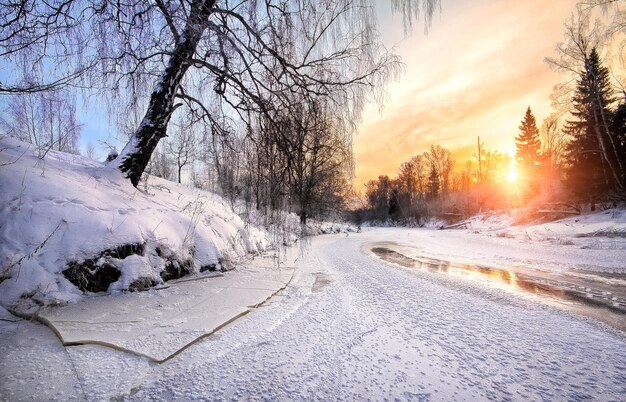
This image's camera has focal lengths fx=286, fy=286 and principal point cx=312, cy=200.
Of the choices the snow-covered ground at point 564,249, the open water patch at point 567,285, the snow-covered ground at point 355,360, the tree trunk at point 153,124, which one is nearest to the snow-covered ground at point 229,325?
the snow-covered ground at point 355,360

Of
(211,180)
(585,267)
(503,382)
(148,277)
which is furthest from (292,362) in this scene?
(585,267)

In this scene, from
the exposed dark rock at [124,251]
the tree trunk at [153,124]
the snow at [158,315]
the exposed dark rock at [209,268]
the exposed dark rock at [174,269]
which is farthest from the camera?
the tree trunk at [153,124]

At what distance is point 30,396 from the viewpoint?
1563 mm

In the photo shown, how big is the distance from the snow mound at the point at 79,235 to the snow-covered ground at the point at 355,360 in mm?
693

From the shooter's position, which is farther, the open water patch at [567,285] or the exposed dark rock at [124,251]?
the exposed dark rock at [124,251]

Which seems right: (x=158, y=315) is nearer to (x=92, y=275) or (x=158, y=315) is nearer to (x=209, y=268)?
(x=92, y=275)

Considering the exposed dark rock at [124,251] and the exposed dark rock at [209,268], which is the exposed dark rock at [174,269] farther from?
the exposed dark rock at [124,251]

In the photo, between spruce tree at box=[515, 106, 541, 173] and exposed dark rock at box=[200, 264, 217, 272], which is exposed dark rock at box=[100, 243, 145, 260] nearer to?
exposed dark rock at box=[200, 264, 217, 272]

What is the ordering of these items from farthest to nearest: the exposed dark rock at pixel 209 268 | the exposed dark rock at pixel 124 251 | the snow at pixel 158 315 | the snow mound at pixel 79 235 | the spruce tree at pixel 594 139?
the spruce tree at pixel 594 139 → the exposed dark rock at pixel 209 268 → the exposed dark rock at pixel 124 251 → the snow mound at pixel 79 235 → the snow at pixel 158 315

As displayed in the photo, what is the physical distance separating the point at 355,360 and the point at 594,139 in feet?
80.3

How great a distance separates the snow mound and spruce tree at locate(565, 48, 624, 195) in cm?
2153

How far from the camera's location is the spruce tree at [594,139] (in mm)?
16297

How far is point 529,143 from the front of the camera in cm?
3706

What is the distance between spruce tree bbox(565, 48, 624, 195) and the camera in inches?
642
